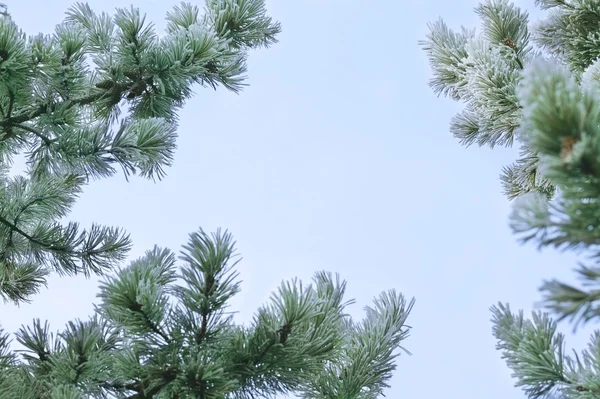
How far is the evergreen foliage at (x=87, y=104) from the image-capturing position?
5.71 feet

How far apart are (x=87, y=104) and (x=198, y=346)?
1216mm

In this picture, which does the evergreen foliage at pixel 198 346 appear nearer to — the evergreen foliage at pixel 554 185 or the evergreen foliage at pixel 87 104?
the evergreen foliage at pixel 554 185

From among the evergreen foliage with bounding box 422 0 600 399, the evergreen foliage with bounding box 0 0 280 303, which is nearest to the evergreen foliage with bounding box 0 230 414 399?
the evergreen foliage with bounding box 422 0 600 399

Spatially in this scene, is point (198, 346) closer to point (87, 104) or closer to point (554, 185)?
point (554, 185)

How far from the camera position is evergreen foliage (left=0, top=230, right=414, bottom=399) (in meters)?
1.05

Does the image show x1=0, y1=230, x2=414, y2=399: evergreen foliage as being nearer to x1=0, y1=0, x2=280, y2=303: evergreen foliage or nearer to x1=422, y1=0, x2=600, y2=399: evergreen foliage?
x1=422, y1=0, x2=600, y2=399: evergreen foliage

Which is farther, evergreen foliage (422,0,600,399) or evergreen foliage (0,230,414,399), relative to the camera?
evergreen foliage (0,230,414,399)

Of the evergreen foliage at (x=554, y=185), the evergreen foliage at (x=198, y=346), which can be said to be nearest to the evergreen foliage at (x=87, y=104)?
the evergreen foliage at (x=198, y=346)

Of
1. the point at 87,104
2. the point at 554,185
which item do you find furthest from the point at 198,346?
the point at 87,104

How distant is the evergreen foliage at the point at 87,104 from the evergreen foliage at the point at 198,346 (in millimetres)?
632

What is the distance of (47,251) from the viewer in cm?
216

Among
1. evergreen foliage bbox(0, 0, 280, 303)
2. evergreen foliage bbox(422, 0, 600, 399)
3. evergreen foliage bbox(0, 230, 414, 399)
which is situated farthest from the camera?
evergreen foliage bbox(0, 0, 280, 303)

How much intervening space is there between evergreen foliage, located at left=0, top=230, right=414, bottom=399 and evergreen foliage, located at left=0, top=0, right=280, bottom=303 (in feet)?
2.07

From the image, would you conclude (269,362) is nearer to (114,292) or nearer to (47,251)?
(114,292)
